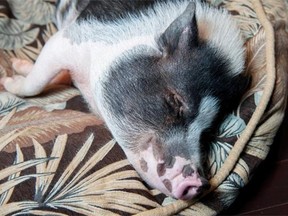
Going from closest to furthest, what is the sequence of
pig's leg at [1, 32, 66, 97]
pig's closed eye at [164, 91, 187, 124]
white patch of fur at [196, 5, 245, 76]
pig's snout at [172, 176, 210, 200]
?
pig's snout at [172, 176, 210, 200], pig's closed eye at [164, 91, 187, 124], white patch of fur at [196, 5, 245, 76], pig's leg at [1, 32, 66, 97]

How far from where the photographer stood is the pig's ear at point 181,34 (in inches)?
54.0

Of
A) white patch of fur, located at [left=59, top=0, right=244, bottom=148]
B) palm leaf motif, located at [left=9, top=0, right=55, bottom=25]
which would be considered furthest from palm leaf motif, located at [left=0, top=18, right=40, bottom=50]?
white patch of fur, located at [left=59, top=0, right=244, bottom=148]

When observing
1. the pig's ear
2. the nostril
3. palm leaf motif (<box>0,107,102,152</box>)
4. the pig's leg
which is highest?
the pig's ear

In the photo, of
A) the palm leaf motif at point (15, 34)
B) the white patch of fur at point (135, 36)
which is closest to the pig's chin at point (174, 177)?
the white patch of fur at point (135, 36)

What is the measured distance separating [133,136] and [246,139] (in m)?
0.29

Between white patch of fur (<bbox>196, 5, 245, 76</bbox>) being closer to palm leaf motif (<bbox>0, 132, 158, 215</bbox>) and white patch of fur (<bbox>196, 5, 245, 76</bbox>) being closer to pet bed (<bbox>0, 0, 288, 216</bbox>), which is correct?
pet bed (<bbox>0, 0, 288, 216</bbox>)

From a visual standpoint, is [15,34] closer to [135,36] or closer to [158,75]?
[135,36]

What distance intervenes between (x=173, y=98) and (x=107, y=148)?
0.21 meters

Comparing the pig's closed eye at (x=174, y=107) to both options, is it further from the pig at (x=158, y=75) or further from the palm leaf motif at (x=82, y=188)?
the palm leaf motif at (x=82, y=188)

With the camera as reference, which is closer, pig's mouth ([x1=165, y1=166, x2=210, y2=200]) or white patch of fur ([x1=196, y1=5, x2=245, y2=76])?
pig's mouth ([x1=165, y1=166, x2=210, y2=200])

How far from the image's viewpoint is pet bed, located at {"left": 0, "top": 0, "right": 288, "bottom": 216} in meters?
1.29

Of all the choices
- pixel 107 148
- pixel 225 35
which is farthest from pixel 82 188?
pixel 225 35

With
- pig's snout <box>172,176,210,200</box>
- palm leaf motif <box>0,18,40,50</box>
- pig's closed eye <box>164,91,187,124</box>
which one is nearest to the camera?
pig's snout <box>172,176,210,200</box>

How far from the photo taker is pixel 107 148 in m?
1.43
